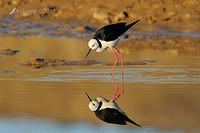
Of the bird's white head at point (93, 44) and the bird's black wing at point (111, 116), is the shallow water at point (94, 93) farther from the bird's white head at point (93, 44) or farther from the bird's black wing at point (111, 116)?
the bird's white head at point (93, 44)

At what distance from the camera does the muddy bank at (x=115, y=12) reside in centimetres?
1585

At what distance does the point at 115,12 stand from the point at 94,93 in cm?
1006

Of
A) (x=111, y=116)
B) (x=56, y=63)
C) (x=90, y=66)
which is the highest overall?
(x=56, y=63)

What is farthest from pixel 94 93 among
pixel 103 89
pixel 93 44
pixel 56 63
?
pixel 56 63

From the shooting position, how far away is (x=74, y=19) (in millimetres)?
17125

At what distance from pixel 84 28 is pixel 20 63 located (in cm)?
580

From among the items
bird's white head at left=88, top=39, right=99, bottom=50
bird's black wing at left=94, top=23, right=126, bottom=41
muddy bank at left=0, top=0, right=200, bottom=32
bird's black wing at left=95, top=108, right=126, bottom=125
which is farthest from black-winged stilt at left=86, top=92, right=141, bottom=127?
muddy bank at left=0, top=0, right=200, bottom=32

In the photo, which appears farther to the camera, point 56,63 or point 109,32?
point 56,63

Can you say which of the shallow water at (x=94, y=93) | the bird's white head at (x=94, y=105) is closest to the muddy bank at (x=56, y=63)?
the shallow water at (x=94, y=93)

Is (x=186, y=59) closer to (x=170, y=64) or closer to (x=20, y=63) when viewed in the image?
(x=170, y=64)

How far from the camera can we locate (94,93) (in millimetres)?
6980

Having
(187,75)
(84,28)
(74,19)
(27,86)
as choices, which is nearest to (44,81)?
(27,86)

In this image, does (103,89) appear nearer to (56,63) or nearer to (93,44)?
(93,44)

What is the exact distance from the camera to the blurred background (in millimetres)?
5539
